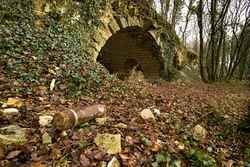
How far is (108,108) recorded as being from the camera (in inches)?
151

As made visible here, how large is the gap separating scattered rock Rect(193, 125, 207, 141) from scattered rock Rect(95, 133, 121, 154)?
4.08ft

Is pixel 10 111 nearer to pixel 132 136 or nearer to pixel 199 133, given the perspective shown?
pixel 132 136

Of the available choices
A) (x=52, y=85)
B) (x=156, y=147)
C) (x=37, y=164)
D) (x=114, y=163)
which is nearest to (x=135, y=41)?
(x=52, y=85)

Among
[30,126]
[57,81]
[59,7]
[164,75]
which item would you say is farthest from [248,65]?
[30,126]

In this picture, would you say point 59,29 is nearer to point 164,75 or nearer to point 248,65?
point 164,75

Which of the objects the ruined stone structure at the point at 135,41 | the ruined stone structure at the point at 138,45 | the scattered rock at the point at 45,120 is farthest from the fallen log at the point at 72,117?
the ruined stone structure at the point at 138,45

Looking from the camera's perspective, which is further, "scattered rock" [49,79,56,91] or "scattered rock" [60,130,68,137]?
"scattered rock" [49,79,56,91]

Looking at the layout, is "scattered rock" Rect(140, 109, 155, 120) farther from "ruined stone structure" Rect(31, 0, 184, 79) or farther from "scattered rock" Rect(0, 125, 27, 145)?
"ruined stone structure" Rect(31, 0, 184, 79)

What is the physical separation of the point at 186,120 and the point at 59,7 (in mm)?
4558

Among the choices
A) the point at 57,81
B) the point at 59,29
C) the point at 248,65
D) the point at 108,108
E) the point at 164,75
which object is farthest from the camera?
the point at 248,65

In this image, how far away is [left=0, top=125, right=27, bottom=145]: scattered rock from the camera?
7.80 ft

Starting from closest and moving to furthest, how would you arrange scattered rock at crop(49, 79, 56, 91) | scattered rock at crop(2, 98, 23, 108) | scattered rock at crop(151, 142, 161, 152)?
scattered rock at crop(151, 142, 161, 152) → scattered rock at crop(2, 98, 23, 108) → scattered rock at crop(49, 79, 56, 91)

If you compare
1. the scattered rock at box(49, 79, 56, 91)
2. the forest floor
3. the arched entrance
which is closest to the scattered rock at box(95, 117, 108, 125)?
the forest floor

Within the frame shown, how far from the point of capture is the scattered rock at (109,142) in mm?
2436
